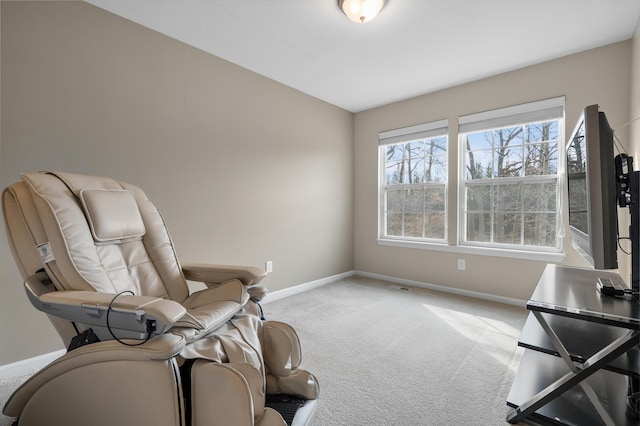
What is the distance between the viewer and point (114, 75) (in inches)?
80.0

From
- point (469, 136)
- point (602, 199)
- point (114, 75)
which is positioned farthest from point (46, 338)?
point (469, 136)

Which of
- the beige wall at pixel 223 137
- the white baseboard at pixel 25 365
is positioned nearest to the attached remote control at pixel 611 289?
the beige wall at pixel 223 137

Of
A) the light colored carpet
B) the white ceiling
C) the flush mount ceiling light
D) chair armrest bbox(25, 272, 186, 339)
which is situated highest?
the white ceiling

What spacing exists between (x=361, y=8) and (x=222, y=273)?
1.85 m

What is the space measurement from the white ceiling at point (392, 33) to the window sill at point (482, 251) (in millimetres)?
1782

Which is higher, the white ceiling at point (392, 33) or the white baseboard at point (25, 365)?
the white ceiling at point (392, 33)

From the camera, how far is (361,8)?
187cm

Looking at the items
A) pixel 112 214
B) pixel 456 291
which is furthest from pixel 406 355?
pixel 112 214

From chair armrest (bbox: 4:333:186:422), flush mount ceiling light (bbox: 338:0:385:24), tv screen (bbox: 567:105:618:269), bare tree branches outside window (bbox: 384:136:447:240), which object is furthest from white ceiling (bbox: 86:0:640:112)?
chair armrest (bbox: 4:333:186:422)

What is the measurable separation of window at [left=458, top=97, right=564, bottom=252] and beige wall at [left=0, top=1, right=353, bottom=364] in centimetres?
162

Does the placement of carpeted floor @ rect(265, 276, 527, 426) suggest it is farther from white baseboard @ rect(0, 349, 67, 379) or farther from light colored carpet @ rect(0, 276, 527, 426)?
white baseboard @ rect(0, 349, 67, 379)

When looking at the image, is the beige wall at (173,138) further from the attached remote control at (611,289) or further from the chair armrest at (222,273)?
the attached remote control at (611,289)

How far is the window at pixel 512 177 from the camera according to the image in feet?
8.98

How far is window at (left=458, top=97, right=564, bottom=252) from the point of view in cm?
274
